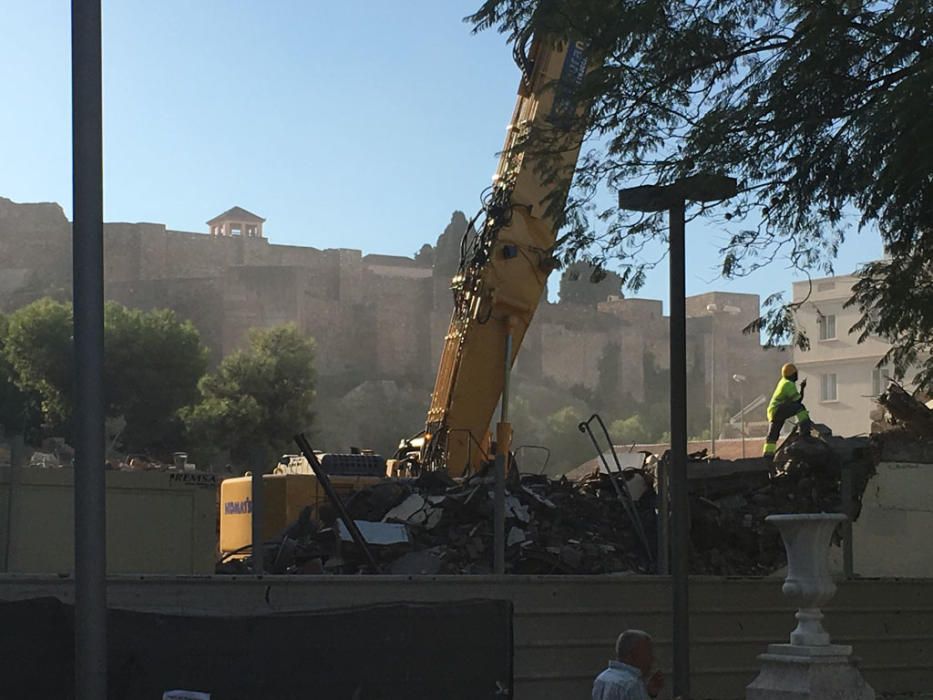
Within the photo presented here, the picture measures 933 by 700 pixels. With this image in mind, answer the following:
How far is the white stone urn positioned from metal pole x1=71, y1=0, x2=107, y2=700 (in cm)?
553

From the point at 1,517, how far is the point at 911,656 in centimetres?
803

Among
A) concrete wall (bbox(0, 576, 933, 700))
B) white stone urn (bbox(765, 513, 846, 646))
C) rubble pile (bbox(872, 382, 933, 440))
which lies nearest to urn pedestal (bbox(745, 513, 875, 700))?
white stone urn (bbox(765, 513, 846, 646))

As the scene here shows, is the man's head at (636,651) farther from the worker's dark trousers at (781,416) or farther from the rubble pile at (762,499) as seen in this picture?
the worker's dark trousers at (781,416)

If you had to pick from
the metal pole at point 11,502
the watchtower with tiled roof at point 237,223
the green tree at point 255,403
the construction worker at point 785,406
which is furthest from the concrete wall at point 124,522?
the watchtower with tiled roof at point 237,223

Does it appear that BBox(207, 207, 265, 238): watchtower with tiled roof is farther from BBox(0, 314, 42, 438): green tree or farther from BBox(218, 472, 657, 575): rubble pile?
BBox(218, 472, 657, 575): rubble pile

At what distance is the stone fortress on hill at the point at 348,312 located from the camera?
11606 centimetres

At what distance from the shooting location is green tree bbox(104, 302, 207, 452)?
74562mm

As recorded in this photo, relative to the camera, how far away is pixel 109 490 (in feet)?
33.8

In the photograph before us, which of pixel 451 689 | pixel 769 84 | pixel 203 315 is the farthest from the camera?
pixel 203 315

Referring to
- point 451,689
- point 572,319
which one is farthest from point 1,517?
point 572,319

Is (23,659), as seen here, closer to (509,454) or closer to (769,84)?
(769,84)

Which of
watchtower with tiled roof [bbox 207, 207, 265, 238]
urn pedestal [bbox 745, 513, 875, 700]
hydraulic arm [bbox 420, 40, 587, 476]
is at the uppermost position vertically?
watchtower with tiled roof [bbox 207, 207, 265, 238]

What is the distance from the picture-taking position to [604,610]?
11.4m

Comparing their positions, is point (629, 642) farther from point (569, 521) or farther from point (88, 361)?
point (569, 521)
